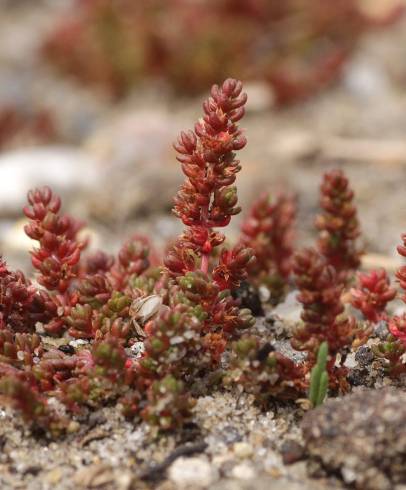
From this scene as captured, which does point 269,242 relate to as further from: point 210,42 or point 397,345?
point 210,42

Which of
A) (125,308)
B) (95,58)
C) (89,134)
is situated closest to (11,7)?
(95,58)

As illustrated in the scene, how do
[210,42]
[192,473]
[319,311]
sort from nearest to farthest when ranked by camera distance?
[192,473], [319,311], [210,42]


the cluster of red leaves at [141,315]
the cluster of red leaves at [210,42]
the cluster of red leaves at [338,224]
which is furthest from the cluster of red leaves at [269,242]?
the cluster of red leaves at [210,42]

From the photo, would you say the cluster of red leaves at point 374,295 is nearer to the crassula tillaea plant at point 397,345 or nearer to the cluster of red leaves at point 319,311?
the crassula tillaea plant at point 397,345

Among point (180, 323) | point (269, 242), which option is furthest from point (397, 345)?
point (269, 242)

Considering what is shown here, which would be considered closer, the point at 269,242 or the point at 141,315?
the point at 141,315

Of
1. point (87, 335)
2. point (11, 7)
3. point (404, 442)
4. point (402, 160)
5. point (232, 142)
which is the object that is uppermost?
point (11, 7)

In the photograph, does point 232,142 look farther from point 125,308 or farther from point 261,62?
point 261,62
